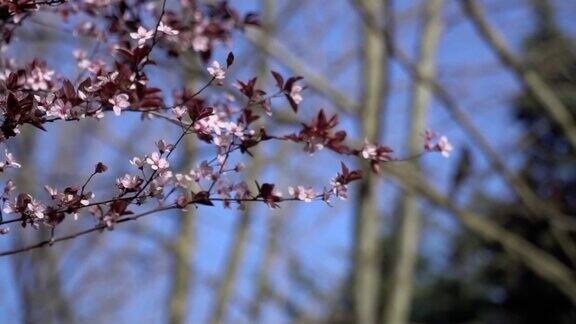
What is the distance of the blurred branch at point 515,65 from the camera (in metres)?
4.65

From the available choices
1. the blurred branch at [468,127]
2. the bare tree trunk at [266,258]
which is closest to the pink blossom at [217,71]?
the blurred branch at [468,127]

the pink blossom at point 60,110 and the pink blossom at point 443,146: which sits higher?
the pink blossom at point 443,146

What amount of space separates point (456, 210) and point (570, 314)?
4.46 metres

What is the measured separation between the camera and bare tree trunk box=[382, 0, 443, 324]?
6336 millimetres

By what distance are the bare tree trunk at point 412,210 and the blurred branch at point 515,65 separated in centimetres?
93

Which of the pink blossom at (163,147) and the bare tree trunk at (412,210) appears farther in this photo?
the bare tree trunk at (412,210)

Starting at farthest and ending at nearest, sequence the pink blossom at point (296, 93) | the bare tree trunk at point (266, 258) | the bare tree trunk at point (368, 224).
Result: the bare tree trunk at point (266, 258)
the bare tree trunk at point (368, 224)
the pink blossom at point (296, 93)

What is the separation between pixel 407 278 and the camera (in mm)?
6652

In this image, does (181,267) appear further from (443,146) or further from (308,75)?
(443,146)

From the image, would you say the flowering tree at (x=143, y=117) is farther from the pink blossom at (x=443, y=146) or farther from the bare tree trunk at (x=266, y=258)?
the bare tree trunk at (x=266, y=258)

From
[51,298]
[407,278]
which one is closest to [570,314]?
[407,278]

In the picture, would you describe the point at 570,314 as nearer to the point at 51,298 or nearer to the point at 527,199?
the point at 527,199

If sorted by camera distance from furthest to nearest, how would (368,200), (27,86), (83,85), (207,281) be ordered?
(207,281) → (368,200) → (27,86) → (83,85)

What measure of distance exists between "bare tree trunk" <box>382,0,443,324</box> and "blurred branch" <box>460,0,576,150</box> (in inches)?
36.6
